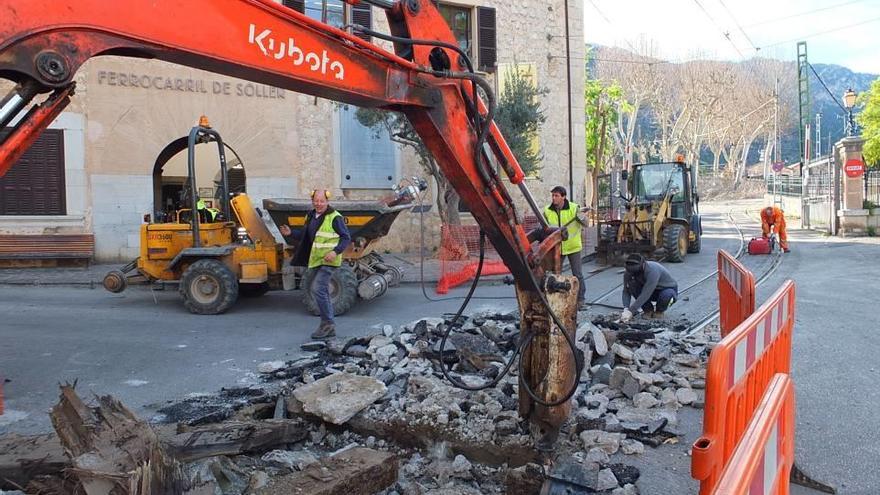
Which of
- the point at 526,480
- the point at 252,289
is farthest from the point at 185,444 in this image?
the point at 252,289

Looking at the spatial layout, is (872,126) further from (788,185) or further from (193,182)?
(193,182)

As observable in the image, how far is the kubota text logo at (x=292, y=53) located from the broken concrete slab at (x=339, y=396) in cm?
255

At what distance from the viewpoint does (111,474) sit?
2.99 m

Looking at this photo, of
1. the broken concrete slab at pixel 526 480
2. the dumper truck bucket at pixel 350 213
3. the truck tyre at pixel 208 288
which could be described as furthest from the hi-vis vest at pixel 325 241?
the broken concrete slab at pixel 526 480

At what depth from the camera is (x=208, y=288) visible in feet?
33.0

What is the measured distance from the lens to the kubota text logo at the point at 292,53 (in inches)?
115

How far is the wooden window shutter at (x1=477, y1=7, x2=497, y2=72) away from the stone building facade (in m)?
0.05

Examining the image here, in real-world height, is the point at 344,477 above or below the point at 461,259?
below

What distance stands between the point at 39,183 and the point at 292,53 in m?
14.7

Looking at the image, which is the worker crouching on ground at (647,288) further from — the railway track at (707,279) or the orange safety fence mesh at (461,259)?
the orange safety fence mesh at (461,259)

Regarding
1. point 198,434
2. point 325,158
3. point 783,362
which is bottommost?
point 198,434

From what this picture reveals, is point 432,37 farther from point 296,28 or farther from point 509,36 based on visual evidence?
point 509,36

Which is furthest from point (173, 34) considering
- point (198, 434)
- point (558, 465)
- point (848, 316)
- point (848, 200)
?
point (848, 200)

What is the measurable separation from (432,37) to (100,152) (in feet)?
46.1
